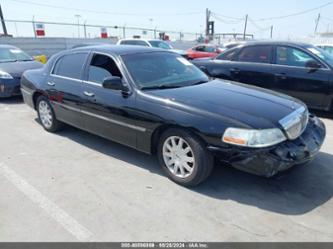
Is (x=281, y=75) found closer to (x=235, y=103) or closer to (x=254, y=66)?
(x=254, y=66)

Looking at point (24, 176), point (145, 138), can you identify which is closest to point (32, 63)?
point (24, 176)

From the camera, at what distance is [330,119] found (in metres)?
6.33

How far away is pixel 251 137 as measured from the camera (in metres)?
2.97

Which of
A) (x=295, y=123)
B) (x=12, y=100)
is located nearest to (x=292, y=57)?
(x=295, y=123)

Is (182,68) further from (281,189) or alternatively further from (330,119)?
(330,119)

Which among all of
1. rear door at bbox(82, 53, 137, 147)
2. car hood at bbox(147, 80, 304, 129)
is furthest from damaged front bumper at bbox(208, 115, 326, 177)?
rear door at bbox(82, 53, 137, 147)

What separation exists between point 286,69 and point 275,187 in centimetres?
377

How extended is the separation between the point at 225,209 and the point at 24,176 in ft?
8.32

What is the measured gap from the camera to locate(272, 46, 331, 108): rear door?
238 inches

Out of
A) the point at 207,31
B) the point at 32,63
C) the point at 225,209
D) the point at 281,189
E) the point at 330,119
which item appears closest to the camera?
the point at 225,209

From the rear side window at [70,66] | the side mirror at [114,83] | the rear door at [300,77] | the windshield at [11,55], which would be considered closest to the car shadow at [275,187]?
the side mirror at [114,83]

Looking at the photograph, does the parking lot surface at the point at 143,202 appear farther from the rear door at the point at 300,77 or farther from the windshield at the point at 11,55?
the windshield at the point at 11,55

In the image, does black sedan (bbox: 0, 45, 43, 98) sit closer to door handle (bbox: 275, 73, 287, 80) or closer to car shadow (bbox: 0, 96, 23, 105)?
car shadow (bbox: 0, 96, 23, 105)

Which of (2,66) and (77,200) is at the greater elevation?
(2,66)
